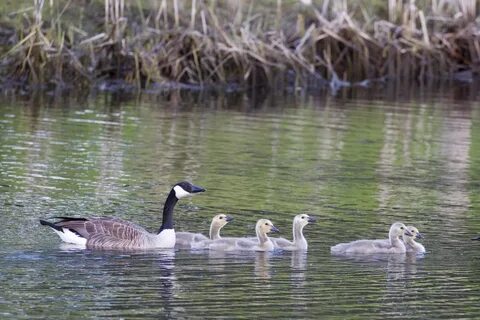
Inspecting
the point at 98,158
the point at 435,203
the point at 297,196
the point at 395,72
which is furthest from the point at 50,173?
the point at 395,72

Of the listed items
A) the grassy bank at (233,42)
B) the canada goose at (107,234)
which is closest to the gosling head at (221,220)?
the canada goose at (107,234)

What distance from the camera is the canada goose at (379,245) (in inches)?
570

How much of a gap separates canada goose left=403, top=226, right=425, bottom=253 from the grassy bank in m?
17.1

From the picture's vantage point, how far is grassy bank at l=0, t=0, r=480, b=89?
1268 inches

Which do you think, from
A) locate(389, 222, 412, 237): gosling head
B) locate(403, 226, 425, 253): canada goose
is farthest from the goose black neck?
locate(403, 226, 425, 253): canada goose

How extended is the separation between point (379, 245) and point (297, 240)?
3.12 ft

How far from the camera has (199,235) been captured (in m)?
15.1

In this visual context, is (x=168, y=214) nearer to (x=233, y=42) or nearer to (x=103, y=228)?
(x=103, y=228)

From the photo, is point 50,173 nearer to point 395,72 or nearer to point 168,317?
point 168,317

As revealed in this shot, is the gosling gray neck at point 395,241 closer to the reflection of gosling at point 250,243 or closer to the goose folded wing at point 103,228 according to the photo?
the reflection of gosling at point 250,243

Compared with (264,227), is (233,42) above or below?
above

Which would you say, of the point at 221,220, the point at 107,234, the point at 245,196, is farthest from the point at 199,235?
the point at 245,196

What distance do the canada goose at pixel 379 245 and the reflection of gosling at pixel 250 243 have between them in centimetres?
76

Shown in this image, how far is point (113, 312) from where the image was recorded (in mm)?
11344
